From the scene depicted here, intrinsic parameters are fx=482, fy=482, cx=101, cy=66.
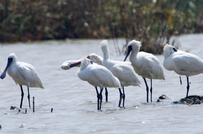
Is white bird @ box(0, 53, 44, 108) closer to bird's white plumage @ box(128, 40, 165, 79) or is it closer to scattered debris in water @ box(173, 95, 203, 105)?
bird's white plumage @ box(128, 40, 165, 79)

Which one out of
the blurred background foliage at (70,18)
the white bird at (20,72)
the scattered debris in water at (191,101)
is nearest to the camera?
the scattered debris in water at (191,101)

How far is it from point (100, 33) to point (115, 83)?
16036 millimetres

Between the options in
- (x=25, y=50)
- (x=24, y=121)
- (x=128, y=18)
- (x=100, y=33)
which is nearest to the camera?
(x=24, y=121)

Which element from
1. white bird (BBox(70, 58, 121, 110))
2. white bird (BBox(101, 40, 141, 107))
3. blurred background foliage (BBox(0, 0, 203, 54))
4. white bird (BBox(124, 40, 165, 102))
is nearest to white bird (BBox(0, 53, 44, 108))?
white bird (BBox(70, 58, 121, 110))

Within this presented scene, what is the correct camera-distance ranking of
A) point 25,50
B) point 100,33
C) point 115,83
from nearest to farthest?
point 115,83 → point 25,50 → point 100,33

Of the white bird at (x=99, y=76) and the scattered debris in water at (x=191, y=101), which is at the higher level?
the white bird at (x=99, y=76)

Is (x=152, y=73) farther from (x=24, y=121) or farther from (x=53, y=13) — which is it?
(x=53, y=13)

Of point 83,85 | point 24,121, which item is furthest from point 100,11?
point 24,121

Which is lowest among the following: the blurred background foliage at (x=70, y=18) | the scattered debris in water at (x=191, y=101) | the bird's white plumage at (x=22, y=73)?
the blurred background foliage at (x=70, y=18)

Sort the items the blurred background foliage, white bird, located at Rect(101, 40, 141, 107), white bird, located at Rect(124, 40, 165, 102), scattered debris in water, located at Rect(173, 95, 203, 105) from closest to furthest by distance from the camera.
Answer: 1. scattered debris in water, located at Rect(173, 95, 203, 105)
2. white bird, located at Rect(101, 40, 141, 107)
3. white bird, located at Rect(124, 40, 165, 102)
4. the blurred background foliage

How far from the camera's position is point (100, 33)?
2466cm

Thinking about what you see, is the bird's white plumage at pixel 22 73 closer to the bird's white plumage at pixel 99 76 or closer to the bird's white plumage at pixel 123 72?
the bird's white plumage at pixel 99 76

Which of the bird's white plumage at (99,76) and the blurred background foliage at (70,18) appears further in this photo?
the blurred background foliage at (70,18)

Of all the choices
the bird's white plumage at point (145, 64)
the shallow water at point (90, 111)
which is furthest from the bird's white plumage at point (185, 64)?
the shallow water at point (90, 111)
